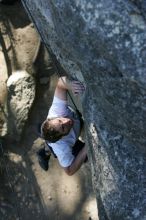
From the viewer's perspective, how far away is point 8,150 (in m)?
6.97

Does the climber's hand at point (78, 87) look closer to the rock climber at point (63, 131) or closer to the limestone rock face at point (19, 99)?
the rock climber at point (63, 131)

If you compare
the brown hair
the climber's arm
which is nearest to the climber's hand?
the climber's arm

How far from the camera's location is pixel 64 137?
5234 mm

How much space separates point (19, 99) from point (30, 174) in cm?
93

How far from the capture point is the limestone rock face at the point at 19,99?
6.77 m

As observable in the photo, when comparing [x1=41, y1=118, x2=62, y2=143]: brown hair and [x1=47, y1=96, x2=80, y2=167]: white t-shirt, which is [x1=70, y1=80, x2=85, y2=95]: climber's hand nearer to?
[x1=41, y1=118, x2=62, y2=143]: brown hair

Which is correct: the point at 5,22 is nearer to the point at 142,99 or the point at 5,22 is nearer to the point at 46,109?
the point at 46,109

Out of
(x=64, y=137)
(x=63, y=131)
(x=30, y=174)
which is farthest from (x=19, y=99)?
(x=63, y=131)

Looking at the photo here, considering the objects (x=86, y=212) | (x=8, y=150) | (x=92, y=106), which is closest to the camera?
(x=92, y=106)

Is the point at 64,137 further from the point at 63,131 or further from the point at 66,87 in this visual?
the point at 66,87

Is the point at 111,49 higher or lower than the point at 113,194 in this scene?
higher

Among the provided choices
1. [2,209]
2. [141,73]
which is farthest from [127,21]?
[2,209]

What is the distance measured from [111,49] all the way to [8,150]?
3.80 m

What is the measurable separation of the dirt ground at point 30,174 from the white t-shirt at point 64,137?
1.26 m
